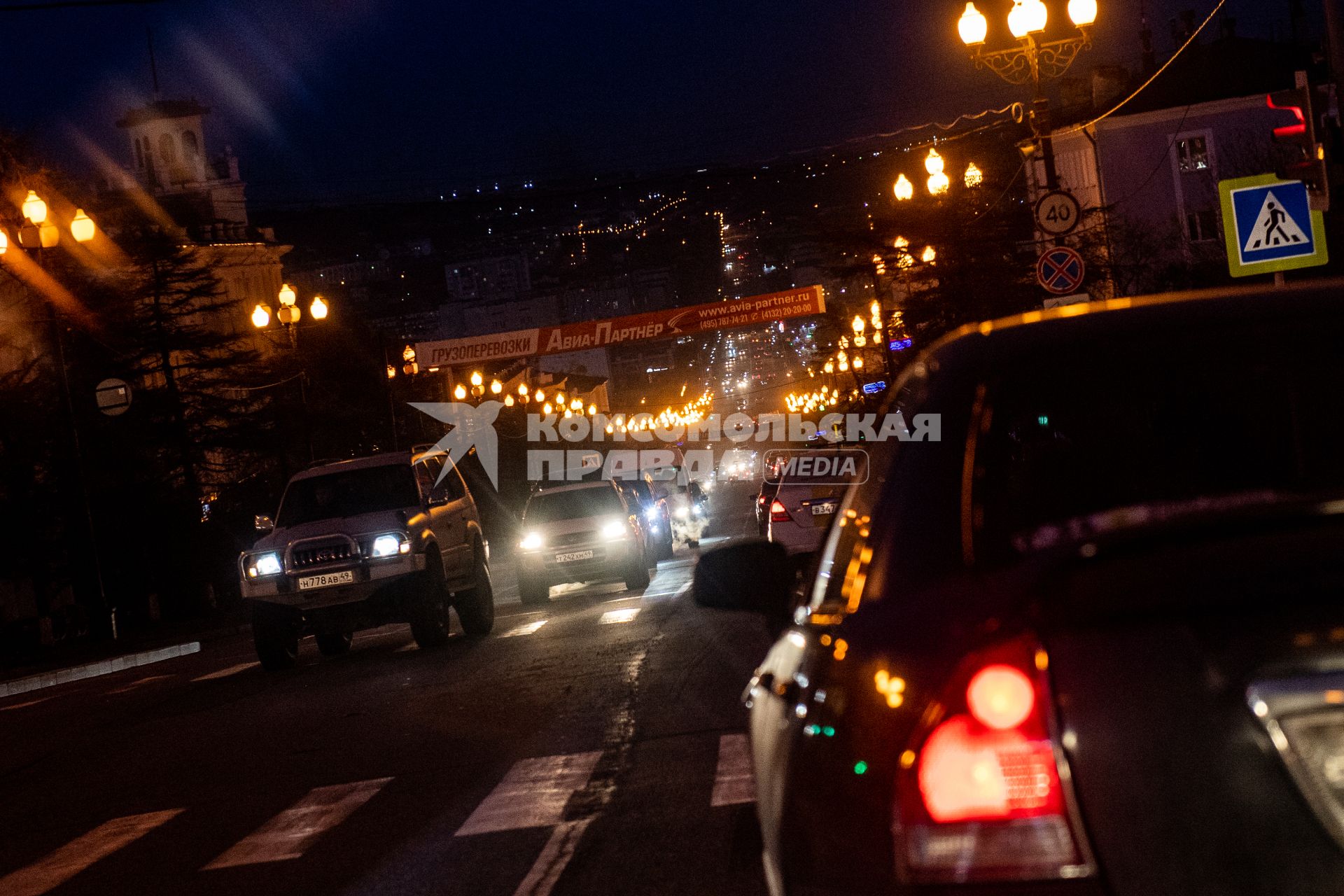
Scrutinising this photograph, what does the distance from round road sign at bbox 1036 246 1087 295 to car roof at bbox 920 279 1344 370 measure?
18953mm

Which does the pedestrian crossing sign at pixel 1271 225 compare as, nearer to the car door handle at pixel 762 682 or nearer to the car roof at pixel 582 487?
the car roof at pixel 582 487

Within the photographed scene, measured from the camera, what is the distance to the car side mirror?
13.1ft

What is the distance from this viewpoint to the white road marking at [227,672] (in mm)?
18531

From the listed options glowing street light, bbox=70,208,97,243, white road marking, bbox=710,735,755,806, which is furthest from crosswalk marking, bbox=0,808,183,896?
glowing street light, bbox=70,208,97,243

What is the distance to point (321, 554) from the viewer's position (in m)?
17.2

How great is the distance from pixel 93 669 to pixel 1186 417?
23707 millimetres

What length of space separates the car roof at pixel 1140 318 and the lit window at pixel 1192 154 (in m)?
55.0

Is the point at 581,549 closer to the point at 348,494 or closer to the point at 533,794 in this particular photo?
the point at 348,494

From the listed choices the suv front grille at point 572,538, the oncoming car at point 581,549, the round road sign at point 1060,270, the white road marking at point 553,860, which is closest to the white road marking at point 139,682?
the oncoming car at point 581,549

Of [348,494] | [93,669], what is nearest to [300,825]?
[348,494]

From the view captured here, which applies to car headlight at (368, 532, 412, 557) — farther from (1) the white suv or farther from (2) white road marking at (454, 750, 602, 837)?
(2) white road marking at (454, 750, 602, 837)

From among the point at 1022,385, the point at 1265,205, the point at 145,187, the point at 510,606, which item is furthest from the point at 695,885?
the point at 145,187

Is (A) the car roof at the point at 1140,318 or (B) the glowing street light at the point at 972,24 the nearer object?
(A) the car roof at the point at 1140,318

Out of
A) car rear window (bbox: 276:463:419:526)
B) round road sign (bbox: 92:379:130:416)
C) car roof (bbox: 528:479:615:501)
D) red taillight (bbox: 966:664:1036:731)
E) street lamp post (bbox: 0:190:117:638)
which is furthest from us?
round road sign (bbox: 92:379:130:416)
